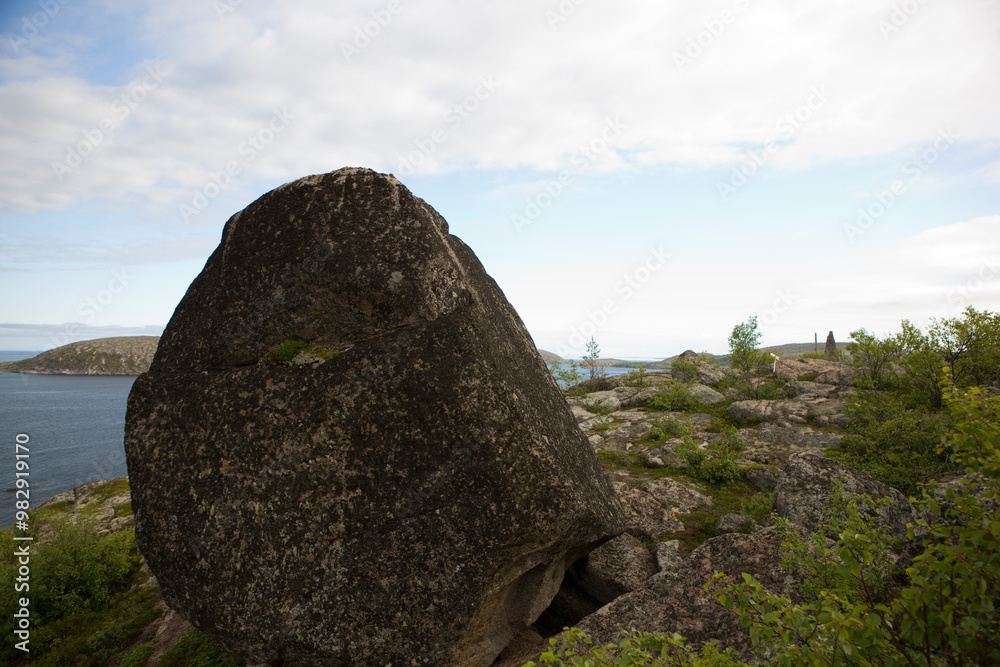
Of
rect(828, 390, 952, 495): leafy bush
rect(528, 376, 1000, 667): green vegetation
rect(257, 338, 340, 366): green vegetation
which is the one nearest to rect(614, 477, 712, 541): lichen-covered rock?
rect(828, 390, 952, 495): leafy bush

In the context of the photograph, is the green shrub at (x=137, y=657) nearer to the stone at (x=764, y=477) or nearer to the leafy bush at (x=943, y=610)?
the leafy bush at (x=943, y=610)

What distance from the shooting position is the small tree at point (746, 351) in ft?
114

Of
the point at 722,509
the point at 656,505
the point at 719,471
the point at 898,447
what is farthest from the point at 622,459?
the point at 898,447

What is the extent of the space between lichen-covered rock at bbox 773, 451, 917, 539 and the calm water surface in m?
42.6

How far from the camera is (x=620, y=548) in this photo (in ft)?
31.6

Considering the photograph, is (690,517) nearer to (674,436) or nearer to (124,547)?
(674,436)

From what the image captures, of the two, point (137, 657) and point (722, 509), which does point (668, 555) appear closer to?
point (722, 509)

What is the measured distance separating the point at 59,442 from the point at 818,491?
8623cm

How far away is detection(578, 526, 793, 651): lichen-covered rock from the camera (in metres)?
6.75

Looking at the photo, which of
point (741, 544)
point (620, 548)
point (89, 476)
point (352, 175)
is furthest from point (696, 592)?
point (89, 476)

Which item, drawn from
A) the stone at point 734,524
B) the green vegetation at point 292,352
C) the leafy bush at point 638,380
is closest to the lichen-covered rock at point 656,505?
the stone at point 734,524

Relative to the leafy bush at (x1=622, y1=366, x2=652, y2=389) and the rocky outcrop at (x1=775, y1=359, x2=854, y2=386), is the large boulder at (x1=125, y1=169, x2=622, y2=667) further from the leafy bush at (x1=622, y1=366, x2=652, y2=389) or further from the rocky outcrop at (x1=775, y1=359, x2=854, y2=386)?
the leafy bush at (x1=622, y1=366, x2=652, y2=389)

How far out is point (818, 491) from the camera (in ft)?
32.0

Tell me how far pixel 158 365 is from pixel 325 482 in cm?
394
